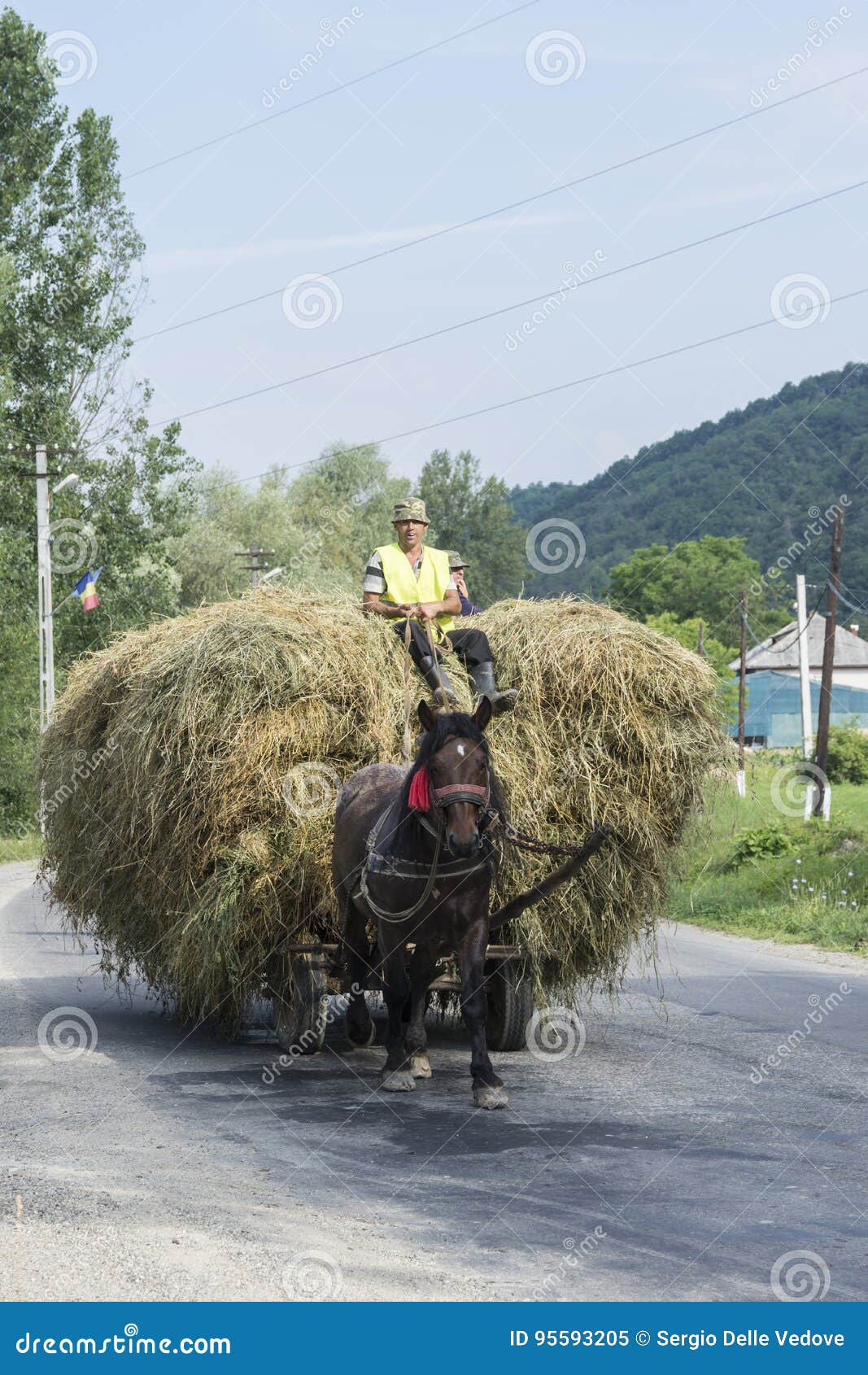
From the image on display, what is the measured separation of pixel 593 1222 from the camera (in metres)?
5.27

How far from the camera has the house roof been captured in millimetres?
92250

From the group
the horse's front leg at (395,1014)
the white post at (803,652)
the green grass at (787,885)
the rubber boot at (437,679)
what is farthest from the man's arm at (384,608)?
the white post at (803,652)

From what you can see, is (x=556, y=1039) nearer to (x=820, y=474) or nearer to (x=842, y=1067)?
(x=842, y=1067)

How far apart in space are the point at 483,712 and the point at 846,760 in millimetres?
51440

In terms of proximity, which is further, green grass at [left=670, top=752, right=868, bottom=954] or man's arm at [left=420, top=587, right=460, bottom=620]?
green grass at [left=670, top=752, right=868, bottom=954]

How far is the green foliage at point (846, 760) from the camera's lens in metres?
56.5

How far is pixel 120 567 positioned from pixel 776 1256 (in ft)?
112

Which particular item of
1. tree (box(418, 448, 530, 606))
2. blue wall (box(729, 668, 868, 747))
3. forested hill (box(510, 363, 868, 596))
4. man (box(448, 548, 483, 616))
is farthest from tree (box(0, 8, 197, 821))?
blue wall (box(729, 668, 868, 747))

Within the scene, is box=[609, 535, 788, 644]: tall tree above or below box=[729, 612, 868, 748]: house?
above

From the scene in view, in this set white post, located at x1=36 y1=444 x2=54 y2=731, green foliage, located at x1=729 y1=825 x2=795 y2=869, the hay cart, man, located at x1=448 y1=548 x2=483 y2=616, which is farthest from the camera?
white post, located at x1=36 y1=444 x2=54 y2=731

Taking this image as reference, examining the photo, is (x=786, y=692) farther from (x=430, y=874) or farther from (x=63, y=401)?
(x=430, y=874)

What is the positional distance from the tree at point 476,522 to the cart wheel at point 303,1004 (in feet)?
256

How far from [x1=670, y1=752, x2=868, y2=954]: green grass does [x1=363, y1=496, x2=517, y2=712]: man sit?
18.4 feet

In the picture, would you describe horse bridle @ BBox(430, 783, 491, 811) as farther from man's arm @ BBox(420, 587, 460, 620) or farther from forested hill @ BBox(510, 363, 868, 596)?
forested hill @ BBox(510, 363, 868, 596)
